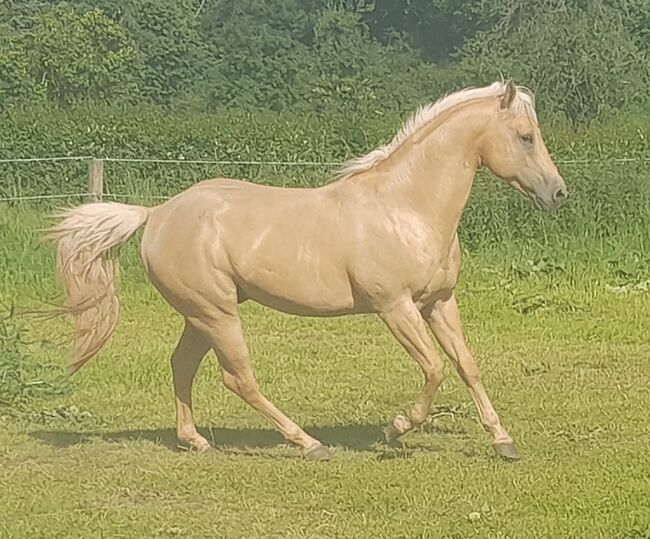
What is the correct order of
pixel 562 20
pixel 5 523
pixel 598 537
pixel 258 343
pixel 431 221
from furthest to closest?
pixel 562 20 < pixel 258 343 < pixel 431 221 < pixel 5 523 < pixel 598 537

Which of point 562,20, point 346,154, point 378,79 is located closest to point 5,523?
point 346,154

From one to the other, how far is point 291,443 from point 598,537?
2.33 m

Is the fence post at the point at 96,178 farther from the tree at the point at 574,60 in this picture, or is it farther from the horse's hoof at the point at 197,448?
the tree at the point at 574,60

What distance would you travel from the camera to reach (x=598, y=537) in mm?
5984

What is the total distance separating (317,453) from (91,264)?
1.62 meters

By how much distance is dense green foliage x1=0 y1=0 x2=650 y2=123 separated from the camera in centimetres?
2983

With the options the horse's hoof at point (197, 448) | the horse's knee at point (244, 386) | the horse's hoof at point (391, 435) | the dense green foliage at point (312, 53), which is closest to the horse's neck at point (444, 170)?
the horse's hoof at point (391, 435)

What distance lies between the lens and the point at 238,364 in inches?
303

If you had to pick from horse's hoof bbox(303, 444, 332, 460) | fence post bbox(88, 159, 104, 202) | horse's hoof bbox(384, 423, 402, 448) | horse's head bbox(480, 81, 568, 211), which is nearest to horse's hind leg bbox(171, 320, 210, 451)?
horse's hoof bbox(303, 444, 332, 460)

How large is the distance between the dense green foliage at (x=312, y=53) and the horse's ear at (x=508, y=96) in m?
20.9

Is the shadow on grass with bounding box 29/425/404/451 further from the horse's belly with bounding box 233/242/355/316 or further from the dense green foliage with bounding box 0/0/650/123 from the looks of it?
the dense green foliage with bounding box 0/0/650/123

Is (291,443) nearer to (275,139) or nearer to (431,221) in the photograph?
(431,221)

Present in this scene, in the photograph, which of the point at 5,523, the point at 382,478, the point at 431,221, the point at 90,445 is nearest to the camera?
the point at 5,523

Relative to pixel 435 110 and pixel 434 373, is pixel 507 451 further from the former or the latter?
pixel 435 110
